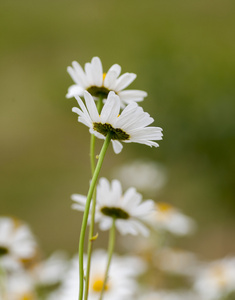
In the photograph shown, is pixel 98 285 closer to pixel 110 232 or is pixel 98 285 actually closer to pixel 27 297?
pixel 27 297

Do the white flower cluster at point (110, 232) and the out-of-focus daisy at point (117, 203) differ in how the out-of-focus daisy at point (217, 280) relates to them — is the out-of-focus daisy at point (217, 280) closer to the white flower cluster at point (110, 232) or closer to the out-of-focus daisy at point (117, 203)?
the white flower cluster at point (110, 232)

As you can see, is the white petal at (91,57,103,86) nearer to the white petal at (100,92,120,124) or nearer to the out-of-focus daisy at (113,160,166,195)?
the white petal at (100,92,120,124)

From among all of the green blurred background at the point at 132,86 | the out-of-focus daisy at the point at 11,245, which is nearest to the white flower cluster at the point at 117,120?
the out-of-focus daisy at the point at 11,245

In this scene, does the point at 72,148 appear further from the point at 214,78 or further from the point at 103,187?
the point at 103,187

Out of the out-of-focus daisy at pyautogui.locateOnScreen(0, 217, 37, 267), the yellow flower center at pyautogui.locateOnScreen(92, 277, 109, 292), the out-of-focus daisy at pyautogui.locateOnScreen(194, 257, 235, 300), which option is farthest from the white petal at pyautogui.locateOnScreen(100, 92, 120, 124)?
the out-of-focus daisy at pyautogui.locateOnScreen(194, 257, 235, 300)

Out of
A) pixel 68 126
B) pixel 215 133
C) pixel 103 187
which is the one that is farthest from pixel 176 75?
pixel 68 126

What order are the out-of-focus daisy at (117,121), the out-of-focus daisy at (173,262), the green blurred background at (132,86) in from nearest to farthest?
the out-of-focus daisy at (117,121), the out-of-focus daisy at (173,262), the green blurred background at (132,86)
